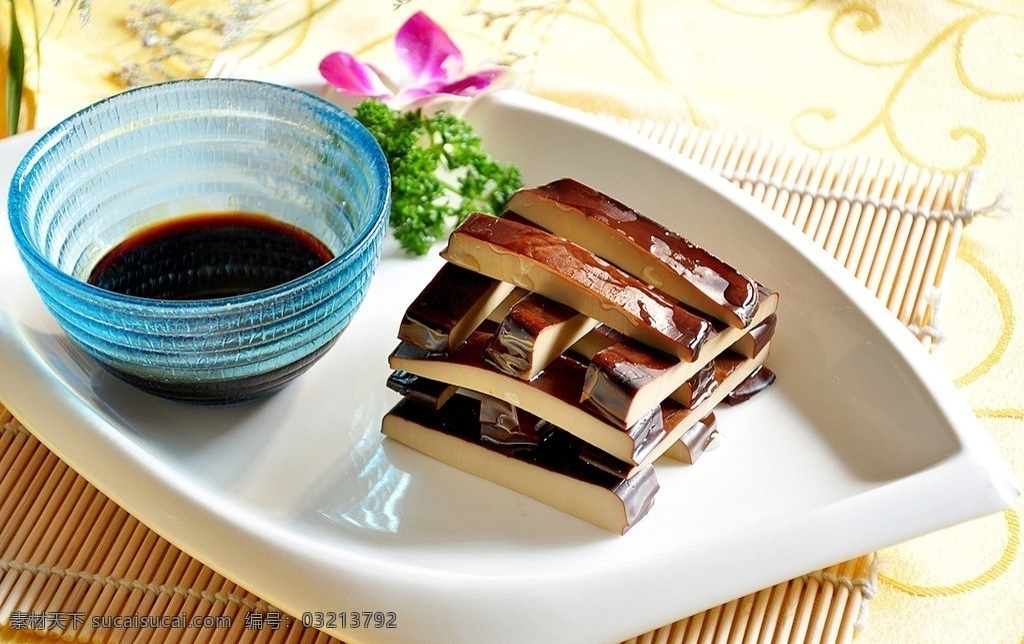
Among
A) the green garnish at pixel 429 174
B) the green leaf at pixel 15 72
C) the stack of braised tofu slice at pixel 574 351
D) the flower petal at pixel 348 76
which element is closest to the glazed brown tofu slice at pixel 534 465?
the stack of braised tofu slice at pixel 574 351

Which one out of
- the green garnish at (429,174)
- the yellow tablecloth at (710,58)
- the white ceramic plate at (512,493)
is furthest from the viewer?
the yellow tablecloth at (710,58)

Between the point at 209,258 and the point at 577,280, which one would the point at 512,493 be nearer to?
the point at 577,280

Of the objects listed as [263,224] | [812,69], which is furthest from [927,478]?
[812,69]

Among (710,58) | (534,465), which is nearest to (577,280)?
(534,465)

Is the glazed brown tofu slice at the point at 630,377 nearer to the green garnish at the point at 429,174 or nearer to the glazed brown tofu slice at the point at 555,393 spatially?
the glazed brown tofu slice at the point at 555,393

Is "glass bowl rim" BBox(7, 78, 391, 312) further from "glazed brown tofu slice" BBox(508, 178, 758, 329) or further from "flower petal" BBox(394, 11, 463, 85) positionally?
"flower petal" BBox(394, 11, 463, 85)

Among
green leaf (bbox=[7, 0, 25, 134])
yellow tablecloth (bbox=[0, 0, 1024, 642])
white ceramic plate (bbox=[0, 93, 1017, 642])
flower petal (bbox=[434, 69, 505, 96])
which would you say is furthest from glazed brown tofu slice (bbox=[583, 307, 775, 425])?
green leaf (bbox=[7, 0, 25, 134])
